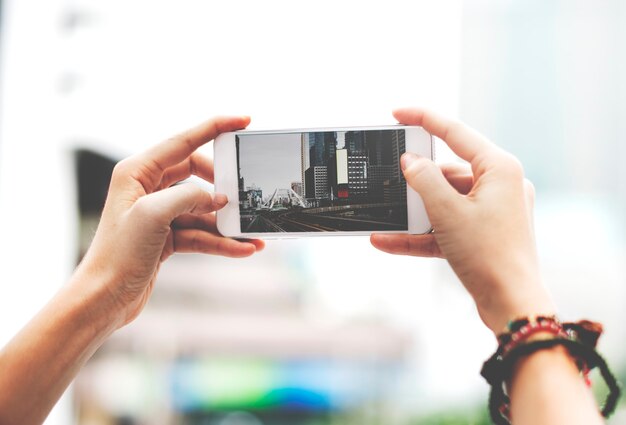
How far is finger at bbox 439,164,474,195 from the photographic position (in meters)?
0.70

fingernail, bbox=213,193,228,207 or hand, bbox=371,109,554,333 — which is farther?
fingernail, bbox=213,193,228,207

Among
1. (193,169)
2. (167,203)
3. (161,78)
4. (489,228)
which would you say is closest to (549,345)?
Result: (489,228)

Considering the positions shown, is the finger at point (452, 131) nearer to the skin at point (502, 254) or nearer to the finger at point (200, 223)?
the skin at point (502, 254)

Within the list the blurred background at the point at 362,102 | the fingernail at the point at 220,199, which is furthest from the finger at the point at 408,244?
A: the blurred background at the point at 362,102

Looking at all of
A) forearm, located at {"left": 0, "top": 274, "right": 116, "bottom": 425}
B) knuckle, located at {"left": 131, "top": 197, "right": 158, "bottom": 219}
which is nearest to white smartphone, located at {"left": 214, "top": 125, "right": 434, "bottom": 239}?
knuckle, located at {"left": 131, "top": 197, "right": 158, "bottom": 219}

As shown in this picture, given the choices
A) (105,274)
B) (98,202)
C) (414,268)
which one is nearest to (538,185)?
(414,268)

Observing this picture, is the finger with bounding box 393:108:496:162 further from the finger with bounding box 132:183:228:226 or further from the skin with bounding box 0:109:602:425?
the finger with bounding box 132:183:228:226

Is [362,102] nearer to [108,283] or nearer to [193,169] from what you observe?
[193,169]

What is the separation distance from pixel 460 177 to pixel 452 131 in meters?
0.10

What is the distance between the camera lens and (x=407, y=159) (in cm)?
67

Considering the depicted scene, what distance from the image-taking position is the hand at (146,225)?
626 millimetres

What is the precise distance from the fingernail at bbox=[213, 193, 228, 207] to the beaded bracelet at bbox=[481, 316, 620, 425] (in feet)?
1.37

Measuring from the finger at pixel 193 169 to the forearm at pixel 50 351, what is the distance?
0.23 metres

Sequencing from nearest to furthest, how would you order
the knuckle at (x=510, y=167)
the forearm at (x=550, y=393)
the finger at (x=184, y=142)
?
the forearm at (x=550, y=393)
the knuckle at (x=510, y=167)
the finger at (x=184, y=142)
